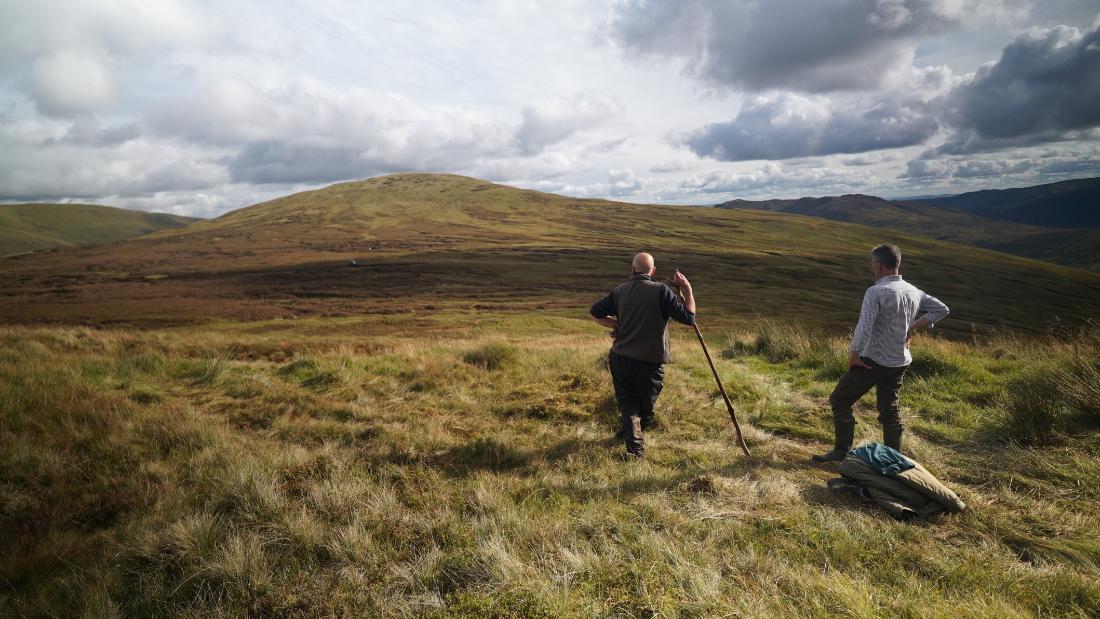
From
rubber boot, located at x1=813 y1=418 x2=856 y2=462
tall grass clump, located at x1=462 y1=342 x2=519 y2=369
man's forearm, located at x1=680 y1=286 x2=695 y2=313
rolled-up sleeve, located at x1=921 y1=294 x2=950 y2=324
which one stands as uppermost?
man's forearm, located at x1=680 y1=286 x2=695 y2=313

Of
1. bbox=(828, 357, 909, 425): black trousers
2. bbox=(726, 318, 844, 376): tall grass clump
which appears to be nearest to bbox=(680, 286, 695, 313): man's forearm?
bbox=(828, 357, 909, 425): black trousers

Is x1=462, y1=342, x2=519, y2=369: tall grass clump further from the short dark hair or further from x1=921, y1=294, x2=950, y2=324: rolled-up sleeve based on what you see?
x1=921, y1=294, x2=950, y2=324: rolled-up sleeve

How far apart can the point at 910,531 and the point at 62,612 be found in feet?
22.8

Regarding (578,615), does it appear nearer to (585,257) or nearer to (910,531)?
(910,531)

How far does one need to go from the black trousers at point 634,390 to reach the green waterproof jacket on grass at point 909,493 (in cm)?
261

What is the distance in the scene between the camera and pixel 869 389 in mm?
6406

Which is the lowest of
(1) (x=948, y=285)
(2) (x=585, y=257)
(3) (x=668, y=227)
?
(1) (x=948, y=285)

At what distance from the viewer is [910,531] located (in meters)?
4.51

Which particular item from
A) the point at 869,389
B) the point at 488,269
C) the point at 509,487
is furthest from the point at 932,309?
the point at 488,269

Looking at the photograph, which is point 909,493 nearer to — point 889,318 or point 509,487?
point 889,318

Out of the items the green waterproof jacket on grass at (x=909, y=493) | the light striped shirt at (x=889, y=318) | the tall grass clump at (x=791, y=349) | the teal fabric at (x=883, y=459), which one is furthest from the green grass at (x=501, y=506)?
the tall grass clump at (x=791, y=349)

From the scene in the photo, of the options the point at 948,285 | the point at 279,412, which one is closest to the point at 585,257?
the point at 948,285

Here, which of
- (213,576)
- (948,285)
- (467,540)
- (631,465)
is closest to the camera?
(213,576)

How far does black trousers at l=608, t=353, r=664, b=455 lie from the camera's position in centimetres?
656
